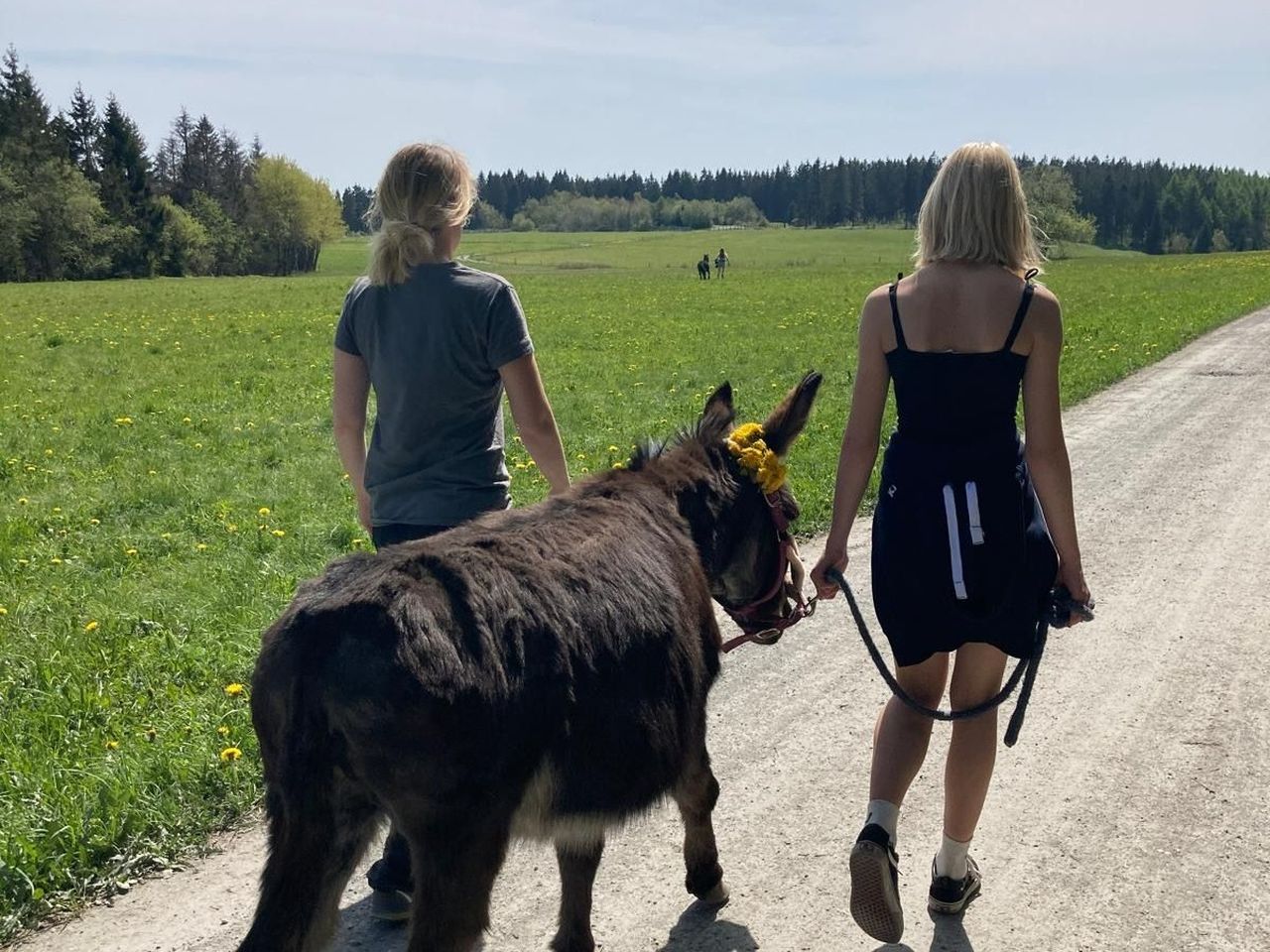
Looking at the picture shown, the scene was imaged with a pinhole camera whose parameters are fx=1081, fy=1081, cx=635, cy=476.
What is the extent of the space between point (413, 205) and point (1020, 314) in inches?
71.4

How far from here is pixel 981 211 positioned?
A: 3.05m

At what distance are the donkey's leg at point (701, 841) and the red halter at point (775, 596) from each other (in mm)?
479

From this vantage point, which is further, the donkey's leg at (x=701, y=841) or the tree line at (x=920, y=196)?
the tree line at (x=920, y=196)

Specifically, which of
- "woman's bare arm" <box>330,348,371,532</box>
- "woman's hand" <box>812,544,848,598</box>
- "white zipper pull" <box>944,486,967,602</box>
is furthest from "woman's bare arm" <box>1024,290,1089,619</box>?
"woman's bare arm" <box>330,348,371,532</box>

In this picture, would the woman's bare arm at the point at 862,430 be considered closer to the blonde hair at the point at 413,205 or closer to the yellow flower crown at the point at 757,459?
the yellow flower crown at the point at 757,459

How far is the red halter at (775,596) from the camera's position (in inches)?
148

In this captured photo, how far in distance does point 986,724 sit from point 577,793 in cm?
150

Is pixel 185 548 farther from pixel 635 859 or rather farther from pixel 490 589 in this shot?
pixel 490 589

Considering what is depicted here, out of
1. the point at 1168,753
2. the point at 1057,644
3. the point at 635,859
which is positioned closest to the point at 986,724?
the point at 635,859

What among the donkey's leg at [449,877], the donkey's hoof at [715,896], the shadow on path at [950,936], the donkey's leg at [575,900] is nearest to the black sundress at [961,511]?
the shadow on path at [950,936]

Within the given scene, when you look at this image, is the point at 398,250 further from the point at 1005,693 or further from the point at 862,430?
the point at 1005,693

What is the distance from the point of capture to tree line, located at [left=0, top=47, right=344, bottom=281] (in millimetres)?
58906

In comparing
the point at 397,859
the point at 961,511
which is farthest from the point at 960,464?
the point at 397,859

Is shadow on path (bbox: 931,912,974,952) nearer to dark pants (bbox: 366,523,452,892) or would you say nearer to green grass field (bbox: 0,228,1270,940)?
dark pants (bbox: 366,523,452,892)
